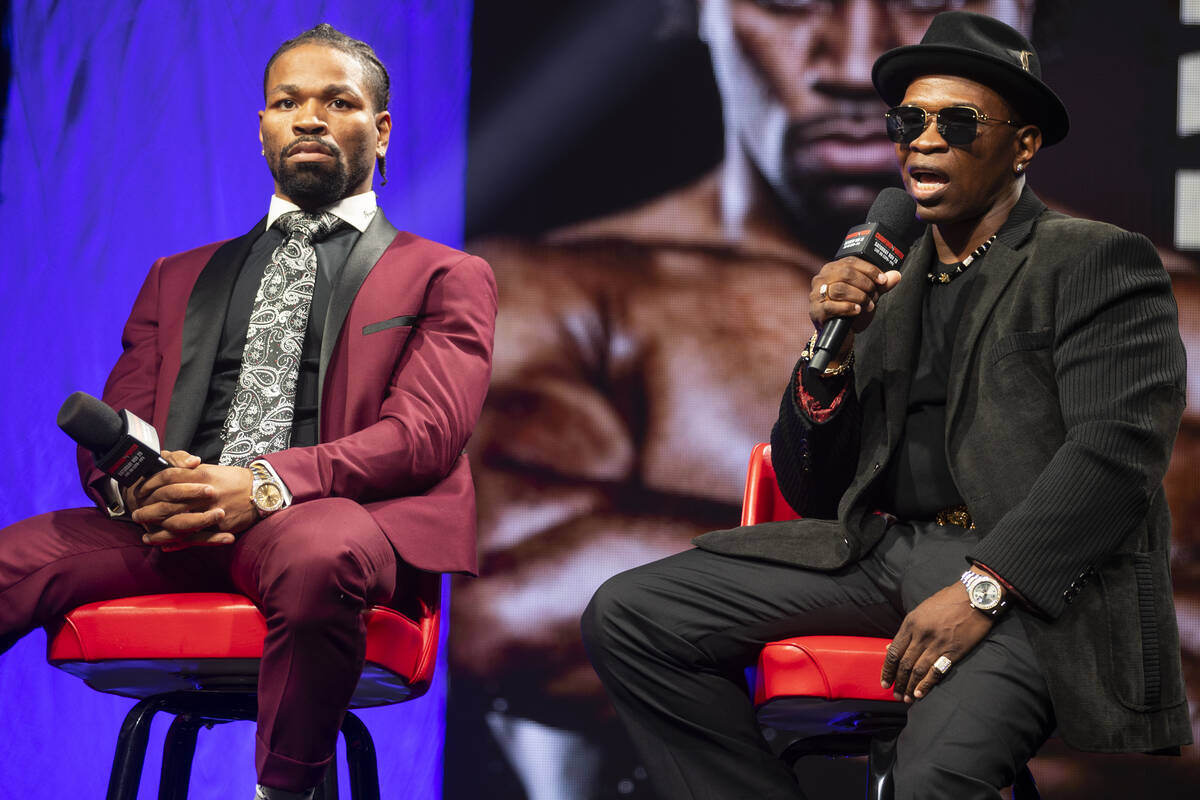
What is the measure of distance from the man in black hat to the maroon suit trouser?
0.45 m

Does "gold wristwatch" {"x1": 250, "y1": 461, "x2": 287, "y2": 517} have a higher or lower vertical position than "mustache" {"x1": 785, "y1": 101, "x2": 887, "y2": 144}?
lower

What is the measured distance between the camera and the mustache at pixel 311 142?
8.62 ft

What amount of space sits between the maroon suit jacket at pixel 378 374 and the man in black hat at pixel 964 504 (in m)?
0.40

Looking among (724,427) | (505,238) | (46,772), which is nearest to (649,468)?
(724,427)

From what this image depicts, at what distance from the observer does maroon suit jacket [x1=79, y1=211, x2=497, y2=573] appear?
2193 millimetres

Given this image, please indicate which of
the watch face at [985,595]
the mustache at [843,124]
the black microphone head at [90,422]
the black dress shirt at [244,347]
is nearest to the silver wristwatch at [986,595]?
the watch face at [985,595]

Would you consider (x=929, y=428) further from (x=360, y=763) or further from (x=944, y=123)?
(x=360, y=763)

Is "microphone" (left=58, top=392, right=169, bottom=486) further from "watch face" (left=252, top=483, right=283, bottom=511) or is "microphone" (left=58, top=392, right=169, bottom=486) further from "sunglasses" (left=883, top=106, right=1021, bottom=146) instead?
"sunglasses" (left=883, top=106, right=1021, bottom=146)

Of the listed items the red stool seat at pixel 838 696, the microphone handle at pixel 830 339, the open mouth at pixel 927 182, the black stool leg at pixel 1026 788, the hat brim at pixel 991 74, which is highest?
the hat brim at pixel 991 74

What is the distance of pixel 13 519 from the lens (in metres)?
3.04

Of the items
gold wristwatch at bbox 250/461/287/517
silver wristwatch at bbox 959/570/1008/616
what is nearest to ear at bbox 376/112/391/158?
gold wristwatch at bbox 250/461/287/517

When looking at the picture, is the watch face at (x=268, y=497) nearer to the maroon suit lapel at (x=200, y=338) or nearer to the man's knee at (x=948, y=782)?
the maroon suit lapel at (x=200, y=338)

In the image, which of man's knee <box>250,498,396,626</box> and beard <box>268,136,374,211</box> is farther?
beard <box>268,136,374,211</box>

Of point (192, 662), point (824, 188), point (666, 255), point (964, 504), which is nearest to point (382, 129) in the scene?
point (666, 255)
